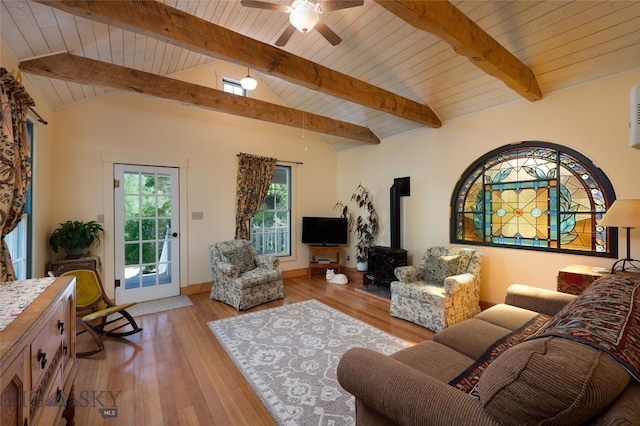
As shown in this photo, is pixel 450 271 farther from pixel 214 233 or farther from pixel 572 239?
pixel 214 233

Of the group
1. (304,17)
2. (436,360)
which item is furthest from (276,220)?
(436,360)

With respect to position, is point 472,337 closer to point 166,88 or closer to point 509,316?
point 509,316

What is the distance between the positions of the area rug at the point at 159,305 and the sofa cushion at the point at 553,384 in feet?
12.8

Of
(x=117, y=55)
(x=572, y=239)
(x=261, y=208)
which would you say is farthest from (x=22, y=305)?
(x=572, y=239)

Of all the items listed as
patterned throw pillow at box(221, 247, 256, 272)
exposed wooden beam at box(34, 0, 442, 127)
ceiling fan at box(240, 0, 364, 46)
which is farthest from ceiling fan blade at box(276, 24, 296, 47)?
patterned throw pillow at box(221, 247, 256, 272)

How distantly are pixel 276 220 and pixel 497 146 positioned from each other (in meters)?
3.76

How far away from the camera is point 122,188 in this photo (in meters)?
3.88

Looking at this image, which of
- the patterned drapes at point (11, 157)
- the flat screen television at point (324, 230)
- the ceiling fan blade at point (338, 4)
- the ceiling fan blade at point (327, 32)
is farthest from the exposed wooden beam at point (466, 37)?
the flat screen television at point (324, 230)

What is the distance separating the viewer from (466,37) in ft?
7.03

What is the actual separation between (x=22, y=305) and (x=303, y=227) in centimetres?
433

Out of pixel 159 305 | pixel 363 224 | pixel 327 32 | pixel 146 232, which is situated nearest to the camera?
pixel 327 32

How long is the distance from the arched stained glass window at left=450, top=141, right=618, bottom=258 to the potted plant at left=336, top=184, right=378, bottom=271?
1.48m

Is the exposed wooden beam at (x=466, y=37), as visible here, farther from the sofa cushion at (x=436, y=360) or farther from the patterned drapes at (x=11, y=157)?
the patterned drapes at (x=11, y=157)

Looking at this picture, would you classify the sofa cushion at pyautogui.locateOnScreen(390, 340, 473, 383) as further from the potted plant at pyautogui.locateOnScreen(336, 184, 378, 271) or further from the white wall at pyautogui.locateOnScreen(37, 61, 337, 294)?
the white wall at pyautogui.locateOnScreen(37, 61, 337, 294)
